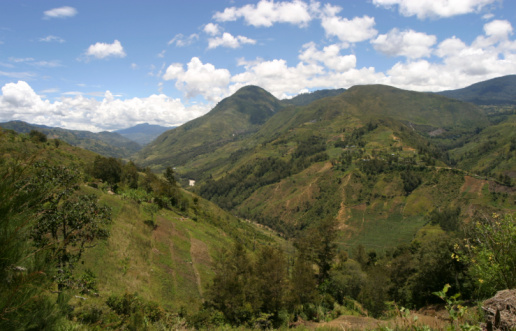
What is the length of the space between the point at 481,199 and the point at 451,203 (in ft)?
46.5

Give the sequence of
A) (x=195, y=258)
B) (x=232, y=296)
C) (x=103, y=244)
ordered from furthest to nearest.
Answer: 1. (x=195, y=258)
2. (x=103, y=244)
3. (x=232, y=296)

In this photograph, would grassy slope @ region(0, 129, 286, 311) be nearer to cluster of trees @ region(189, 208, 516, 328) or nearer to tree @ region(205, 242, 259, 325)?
tree @ region(205, 242, 259, 325)

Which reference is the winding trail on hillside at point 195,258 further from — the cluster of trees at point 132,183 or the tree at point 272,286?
the cluster of trees at point 132,183

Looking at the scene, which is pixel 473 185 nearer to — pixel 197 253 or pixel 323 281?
pixel 323 281

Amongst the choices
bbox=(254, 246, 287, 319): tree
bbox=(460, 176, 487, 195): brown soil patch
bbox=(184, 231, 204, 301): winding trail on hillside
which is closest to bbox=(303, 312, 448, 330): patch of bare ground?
bbox=(254, 246, 287, 319): tree

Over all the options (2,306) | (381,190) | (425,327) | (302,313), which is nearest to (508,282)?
(425,327)

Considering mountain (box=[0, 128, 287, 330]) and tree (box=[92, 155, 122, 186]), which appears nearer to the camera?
mountain (box=[0, 128, 287, 330])

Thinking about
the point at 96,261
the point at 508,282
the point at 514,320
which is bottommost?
the point at 96,261

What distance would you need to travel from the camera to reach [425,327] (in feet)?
14.8

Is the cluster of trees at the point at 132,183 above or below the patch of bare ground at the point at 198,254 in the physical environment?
above

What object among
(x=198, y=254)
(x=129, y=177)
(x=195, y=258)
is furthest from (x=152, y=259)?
(x=129, y=177)

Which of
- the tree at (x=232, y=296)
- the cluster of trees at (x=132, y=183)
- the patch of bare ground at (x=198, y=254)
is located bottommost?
the patch of bare ground at (x=198, y=254)

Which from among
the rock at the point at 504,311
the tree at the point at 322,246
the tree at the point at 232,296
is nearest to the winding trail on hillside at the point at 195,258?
the tree at the point at 232,296

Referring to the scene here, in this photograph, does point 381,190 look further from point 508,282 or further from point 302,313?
point 508,282
